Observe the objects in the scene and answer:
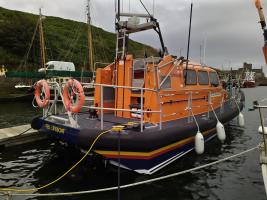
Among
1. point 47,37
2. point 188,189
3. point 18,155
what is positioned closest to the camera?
point 188,189

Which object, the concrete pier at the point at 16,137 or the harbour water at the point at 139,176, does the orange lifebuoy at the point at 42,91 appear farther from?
the concrete pier at the point at 16,137

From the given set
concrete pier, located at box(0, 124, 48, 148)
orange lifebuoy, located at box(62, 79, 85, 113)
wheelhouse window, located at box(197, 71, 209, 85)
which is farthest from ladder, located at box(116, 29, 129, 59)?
concrete pier, located at box(0, 124, 48, 148)

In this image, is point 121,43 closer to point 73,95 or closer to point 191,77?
point 73,95

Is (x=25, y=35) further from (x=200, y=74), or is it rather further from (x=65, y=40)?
(x=200, y=74)

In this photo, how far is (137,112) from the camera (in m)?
7.01

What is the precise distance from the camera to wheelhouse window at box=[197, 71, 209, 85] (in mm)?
10391

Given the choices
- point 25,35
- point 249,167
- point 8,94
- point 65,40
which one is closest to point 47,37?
point 65,40

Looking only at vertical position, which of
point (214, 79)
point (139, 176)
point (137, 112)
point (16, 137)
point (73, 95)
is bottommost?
point (139, 176)

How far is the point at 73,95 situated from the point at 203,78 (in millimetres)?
5241

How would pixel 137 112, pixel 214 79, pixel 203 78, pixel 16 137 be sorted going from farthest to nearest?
pixel 214 79
pixel 203 78
pixel 16 137
pixel 137 112

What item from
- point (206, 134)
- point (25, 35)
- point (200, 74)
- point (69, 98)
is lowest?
point (206, 134)

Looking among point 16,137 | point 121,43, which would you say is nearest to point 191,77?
point 121,43

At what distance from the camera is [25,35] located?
132 feet

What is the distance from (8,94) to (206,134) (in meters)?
24.7
